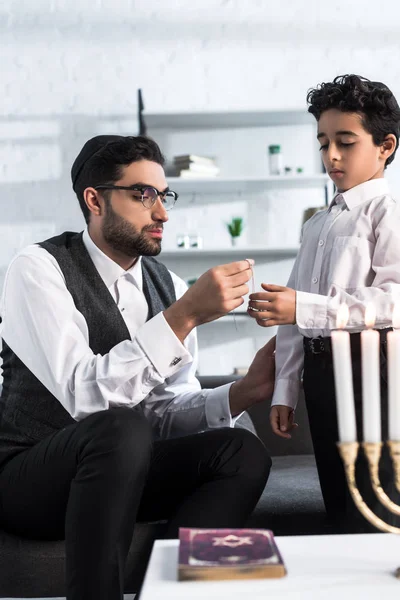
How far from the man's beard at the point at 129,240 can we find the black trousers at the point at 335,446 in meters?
0.47

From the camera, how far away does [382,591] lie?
79cm

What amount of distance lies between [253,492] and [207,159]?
7.92 feet

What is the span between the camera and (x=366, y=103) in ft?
5.31

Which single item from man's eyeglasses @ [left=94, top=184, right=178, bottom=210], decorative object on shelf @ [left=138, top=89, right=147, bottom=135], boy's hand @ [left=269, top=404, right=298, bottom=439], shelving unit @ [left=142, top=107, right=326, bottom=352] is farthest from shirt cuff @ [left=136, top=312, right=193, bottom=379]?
decorative object on shelf @ [left=138, top=89, right=147, bottom=135]

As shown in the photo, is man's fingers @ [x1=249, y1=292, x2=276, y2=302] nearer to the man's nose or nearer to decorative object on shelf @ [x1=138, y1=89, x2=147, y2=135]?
the man's nose

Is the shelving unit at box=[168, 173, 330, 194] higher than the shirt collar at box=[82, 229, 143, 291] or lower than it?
higher

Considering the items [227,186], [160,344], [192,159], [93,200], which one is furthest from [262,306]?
[227,186]

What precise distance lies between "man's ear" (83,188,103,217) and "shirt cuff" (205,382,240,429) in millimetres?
550

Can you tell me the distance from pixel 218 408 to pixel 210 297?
1.25 feet

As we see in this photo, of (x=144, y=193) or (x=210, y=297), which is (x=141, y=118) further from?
(x=210, y=297)

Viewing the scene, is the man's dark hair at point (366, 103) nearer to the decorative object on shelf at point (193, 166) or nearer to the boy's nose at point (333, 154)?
the boy's nose at point (333, 154)

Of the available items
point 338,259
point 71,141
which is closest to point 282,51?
point 71,141

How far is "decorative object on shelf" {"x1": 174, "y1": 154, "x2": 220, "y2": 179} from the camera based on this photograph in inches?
140

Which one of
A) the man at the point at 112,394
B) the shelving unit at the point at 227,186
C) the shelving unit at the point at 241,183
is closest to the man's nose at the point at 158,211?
the man at the point at 112,394
